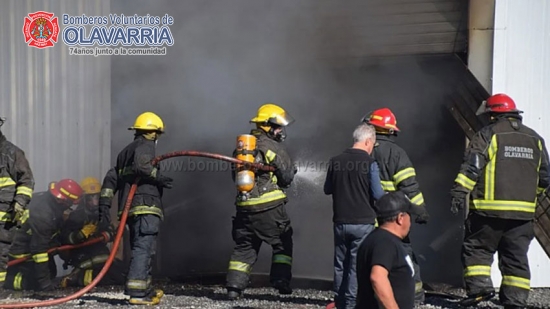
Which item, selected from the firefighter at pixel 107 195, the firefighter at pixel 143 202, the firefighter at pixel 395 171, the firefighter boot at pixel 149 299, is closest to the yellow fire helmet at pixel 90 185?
the firefighter at pixel 107 195

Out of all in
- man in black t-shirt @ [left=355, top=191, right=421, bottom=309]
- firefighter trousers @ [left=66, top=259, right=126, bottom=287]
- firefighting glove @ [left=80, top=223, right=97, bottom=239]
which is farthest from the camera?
firefighting glove @ [left=80, top=223, right=97, bottom=239]

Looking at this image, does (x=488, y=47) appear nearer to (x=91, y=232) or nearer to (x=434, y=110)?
(x=434, y=110)

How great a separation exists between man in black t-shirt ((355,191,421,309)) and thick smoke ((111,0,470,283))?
17.0ft

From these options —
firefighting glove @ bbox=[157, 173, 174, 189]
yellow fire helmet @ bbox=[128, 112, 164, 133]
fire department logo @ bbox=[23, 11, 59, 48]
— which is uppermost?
fire department logo @ bbox=[23, 11, 59, 48]

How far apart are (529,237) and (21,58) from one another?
6587 mm

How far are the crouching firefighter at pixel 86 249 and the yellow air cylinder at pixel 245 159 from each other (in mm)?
2536

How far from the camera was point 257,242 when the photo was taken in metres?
7.30

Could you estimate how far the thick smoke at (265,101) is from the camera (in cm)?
921

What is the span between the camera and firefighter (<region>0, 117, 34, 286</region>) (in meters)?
7.00

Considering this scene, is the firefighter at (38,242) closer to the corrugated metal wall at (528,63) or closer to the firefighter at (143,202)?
the firefighter at (143,202)

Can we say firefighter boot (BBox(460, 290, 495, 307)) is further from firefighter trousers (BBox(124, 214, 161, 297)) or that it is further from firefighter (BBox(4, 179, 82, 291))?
firefighter (BBox(4, 179, 82, 291))

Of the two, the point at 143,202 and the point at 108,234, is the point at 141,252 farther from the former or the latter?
the point at 108,234

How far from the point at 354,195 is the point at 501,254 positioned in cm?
143

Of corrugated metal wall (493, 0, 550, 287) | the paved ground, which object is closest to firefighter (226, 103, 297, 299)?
the paved ground
